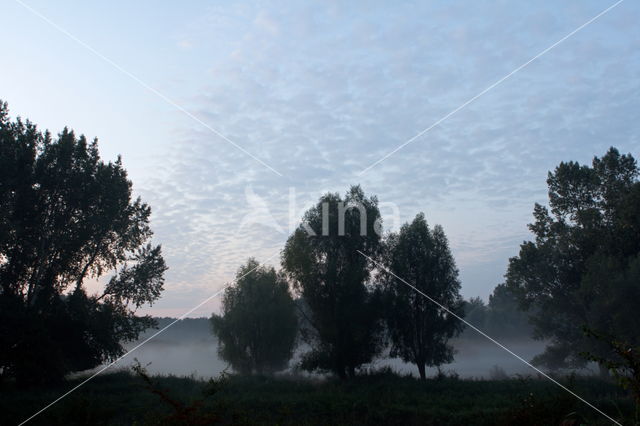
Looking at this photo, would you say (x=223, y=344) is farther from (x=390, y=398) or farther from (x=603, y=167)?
(x=603, y=167)

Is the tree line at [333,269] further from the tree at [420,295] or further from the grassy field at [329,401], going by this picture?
the grassy field at [329,401]

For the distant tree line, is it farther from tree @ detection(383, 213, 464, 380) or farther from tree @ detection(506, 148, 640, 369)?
tree @ detection(506, 148, 640, 369)

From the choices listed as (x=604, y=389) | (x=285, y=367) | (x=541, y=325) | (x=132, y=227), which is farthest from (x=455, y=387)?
(x=132, y=227)

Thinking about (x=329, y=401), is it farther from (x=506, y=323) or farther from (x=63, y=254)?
(x=506, y=323)

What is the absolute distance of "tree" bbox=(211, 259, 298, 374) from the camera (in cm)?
5678

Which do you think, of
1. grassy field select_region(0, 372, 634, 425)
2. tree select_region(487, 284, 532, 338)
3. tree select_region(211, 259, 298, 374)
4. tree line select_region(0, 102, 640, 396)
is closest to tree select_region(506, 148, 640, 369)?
tree line select_region(0, 102, 640, 396)

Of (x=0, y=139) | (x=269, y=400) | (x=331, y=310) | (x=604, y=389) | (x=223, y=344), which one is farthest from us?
(x=223, y=344)

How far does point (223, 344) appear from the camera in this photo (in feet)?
191

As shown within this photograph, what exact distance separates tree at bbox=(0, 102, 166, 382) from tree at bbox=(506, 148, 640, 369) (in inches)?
1598

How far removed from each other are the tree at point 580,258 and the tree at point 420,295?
442 inches

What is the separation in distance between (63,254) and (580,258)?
5151 centimetres

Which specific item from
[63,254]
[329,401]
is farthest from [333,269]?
[63,254]

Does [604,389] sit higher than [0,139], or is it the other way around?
[0,139]

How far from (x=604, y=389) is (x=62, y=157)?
47585mm
